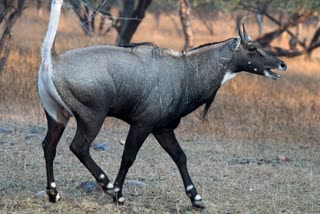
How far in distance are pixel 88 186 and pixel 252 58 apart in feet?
6.35

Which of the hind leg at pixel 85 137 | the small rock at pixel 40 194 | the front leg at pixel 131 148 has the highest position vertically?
the hind leg at pixel 85 137

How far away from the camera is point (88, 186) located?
7.09 meters

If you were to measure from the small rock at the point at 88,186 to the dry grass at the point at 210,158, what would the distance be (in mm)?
69

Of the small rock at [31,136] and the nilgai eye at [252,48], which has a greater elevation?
the nilgai eye at [252,48]

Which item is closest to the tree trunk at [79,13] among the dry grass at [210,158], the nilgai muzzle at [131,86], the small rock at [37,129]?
the dry grass at [210,158]

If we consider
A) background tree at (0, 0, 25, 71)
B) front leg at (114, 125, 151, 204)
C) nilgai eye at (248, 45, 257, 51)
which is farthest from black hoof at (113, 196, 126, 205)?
background tree at (0, 0, 25, 71)

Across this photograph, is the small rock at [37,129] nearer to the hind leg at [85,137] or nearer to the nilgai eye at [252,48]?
the hind leg at [85,137]

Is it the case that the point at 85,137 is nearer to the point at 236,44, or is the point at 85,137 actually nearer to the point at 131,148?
the point at 131,148

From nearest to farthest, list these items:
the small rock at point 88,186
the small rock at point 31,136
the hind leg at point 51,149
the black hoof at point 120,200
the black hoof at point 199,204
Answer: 1. the hind leg at point 51,149
2. the black hoof at point 120,200
3. the black hoof at point 199,204
4. the small rock at point 88,186
5. the small rock at point 31,136

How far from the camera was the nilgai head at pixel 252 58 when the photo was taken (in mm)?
6883

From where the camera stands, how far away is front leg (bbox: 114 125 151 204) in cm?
647

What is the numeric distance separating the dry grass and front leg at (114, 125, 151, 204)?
0.14m

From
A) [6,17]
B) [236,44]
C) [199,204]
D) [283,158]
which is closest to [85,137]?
[199,204]

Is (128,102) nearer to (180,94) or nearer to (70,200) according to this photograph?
(180,94)
